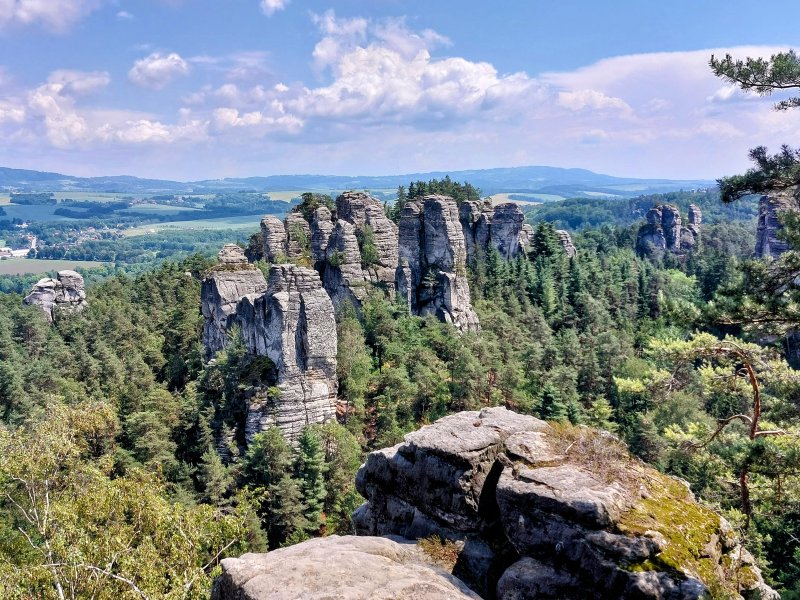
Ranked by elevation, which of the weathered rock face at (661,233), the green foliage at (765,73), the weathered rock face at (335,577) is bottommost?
the weathered rock face at (335,577)

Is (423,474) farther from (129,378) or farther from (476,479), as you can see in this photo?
(129,378)

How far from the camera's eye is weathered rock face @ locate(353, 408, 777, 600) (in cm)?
1034

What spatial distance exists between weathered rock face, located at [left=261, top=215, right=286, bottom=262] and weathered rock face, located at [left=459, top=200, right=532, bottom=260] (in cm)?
2201

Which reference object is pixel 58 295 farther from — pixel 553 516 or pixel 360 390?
pixel 553 516

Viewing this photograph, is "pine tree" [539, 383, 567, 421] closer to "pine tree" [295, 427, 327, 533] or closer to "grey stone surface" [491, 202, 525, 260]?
"pine tree" [295, 427, 327, 533]

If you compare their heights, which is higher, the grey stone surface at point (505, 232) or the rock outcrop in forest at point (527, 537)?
the grey stone surface at point (505, 232)

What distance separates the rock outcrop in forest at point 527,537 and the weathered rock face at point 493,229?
5414 centimetres

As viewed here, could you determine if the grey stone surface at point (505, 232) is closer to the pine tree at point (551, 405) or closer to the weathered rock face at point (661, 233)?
the pine tree at point (551, 405)

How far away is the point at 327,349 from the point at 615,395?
75.0 feet

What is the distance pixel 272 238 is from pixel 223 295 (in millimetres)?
16317

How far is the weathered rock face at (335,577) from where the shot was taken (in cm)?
1027

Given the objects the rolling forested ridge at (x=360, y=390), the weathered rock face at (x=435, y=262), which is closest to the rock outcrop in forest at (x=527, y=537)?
the rolling forested ridge at (x=360, y=390)

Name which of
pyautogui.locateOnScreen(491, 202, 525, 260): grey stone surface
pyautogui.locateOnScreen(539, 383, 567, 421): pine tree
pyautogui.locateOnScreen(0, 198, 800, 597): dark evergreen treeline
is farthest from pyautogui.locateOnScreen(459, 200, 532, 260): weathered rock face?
pyautogui.locateOnScreen(539, 383, 567, 421): pine tree

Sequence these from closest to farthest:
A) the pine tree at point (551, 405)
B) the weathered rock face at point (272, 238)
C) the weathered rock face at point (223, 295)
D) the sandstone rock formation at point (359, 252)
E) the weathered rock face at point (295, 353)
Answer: the weathered rock face at point (295, 353), the pine tree at point (551, 405), the weathered rock face at point (223, 295), the sandstone rock formation at point (359, 252), the weathered rock face at point (272, 238)
